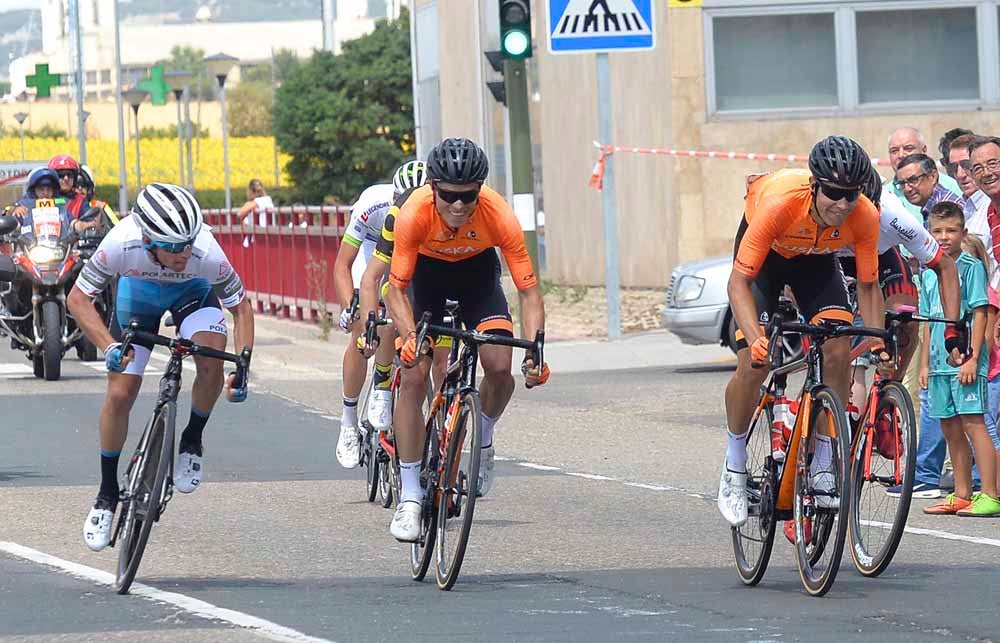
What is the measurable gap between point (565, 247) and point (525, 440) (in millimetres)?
16911

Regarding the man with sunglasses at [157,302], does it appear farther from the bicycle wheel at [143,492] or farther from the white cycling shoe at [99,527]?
the bicycle wheel at [143,492]

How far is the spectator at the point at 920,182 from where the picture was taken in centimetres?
1198

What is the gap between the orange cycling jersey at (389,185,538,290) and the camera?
350 inches

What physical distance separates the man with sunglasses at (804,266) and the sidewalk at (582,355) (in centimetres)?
991

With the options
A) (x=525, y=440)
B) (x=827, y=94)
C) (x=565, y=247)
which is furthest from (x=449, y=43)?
(x=525, y=440)

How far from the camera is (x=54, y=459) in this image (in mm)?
13383

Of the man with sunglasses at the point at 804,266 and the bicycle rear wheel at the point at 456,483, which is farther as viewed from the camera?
the bicycle rear wheel at the point at 456,483

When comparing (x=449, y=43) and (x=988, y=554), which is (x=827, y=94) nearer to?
(x=449, y=43)

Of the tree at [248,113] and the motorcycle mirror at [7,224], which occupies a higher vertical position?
the tree at [248,113]

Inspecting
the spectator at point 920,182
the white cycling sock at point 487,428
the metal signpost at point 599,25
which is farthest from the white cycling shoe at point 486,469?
the metal signpost at point 599,25

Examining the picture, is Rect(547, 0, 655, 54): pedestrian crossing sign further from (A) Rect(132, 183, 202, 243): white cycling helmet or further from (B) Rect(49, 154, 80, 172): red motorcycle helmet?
(A) Rect(132, 183, 202, 243): white cycling helmet

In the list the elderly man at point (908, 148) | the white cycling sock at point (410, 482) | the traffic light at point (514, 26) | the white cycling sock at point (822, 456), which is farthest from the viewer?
the traffic light at point (514, 26)

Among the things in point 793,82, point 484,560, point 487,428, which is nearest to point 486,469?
point 487,428

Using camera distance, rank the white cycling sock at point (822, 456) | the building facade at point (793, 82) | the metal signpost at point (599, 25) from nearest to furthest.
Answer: the white cycling sock at point (822, 456) → the metal signpost at point (599, 25) → the building facade at point (793, 82)
